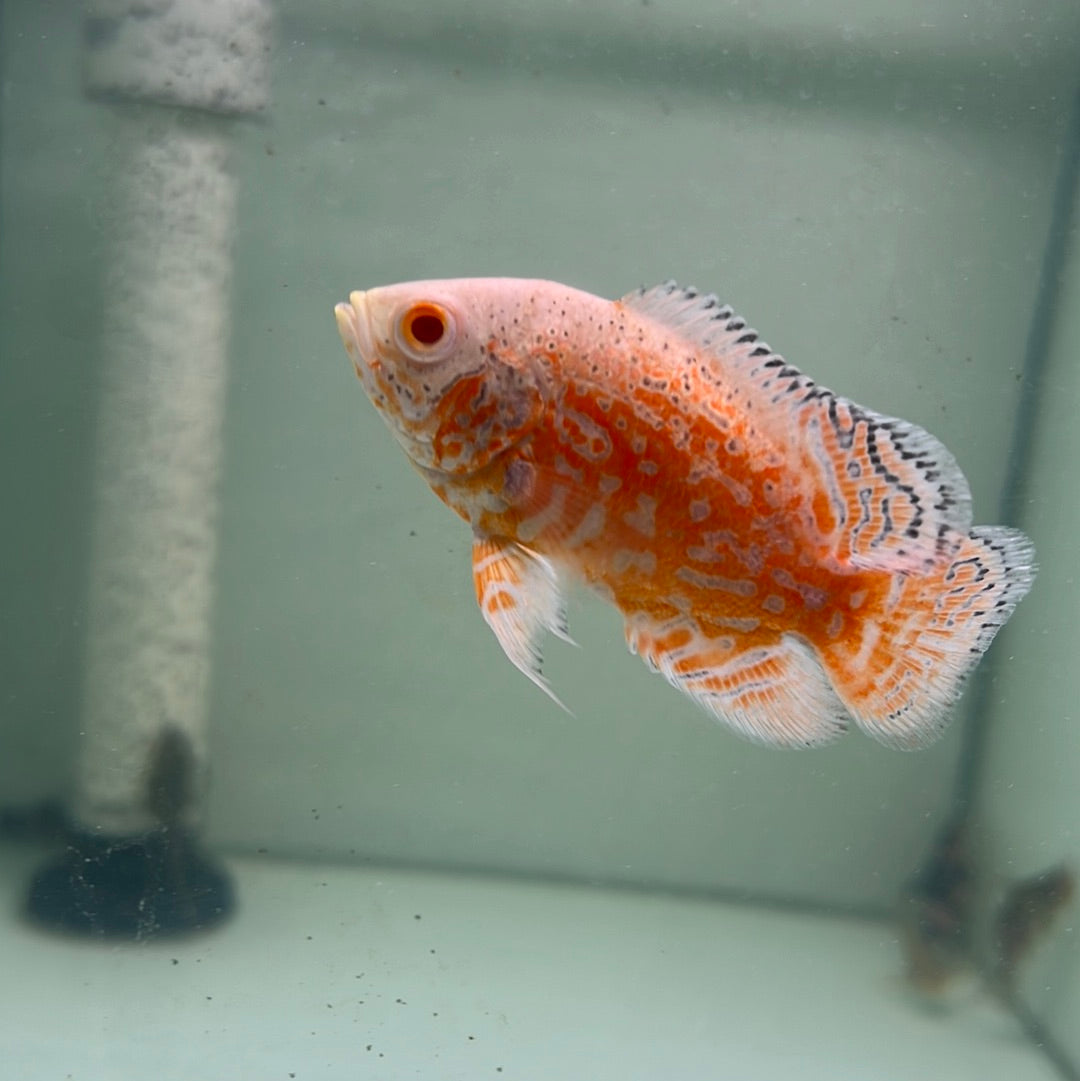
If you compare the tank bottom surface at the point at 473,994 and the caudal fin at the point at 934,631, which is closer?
the caudal fin at the point at 934,631

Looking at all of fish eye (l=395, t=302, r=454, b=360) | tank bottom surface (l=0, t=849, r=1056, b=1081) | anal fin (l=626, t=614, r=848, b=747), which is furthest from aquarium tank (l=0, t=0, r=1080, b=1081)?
fish eye (l=395, t=302, r=454, b=360)

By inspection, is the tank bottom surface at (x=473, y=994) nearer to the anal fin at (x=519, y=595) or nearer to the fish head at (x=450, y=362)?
the anal fin at (x=519, y=595)

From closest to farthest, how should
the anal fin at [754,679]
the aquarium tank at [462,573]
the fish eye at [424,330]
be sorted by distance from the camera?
1. the fish eye at [424,330]
2. the anal fin at [754,679]
3. the aquarium tank at [462,573]

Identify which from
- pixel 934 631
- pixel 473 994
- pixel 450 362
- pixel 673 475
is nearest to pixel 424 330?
pixel 450 362

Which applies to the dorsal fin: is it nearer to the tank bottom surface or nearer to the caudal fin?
the caudal fin

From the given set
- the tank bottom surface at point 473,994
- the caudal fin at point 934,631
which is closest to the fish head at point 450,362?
the caudal fin at point 934,631

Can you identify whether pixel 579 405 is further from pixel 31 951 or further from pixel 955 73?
pixel 31 951
